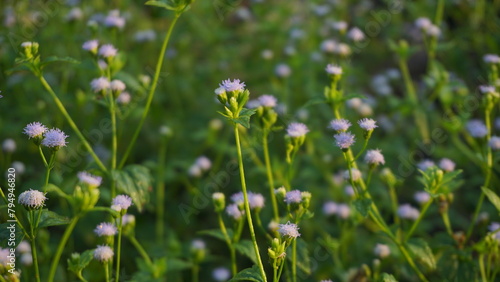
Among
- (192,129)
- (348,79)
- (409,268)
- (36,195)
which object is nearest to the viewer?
(36,195)

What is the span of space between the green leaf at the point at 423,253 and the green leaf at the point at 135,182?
1103 mm

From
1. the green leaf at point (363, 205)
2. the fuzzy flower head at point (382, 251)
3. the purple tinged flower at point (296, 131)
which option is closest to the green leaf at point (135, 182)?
the purple tinged flower at point (296, 131)

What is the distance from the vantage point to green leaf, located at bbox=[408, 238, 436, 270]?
2.22 meters

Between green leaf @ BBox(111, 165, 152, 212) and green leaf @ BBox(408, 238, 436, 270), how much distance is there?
3.62ft

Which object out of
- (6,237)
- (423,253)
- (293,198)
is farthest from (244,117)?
(423,253)

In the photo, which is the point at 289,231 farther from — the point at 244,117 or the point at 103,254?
the point at 103,254

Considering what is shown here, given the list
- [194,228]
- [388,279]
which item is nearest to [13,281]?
[388,279]

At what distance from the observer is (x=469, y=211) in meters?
3.47

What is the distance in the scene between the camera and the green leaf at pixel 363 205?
2014 mm

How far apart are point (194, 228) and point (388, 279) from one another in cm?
162

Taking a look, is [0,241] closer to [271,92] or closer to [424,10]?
[271,92]

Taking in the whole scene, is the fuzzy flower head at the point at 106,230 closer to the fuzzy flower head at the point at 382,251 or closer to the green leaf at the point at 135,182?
the green leaf at the point at 135,182

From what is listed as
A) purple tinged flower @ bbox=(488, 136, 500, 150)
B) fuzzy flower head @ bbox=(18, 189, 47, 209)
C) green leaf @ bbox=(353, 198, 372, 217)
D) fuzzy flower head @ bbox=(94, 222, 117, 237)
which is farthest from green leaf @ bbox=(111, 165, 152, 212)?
purple tinged flower @ bbox=(488, 136, 500, 150)

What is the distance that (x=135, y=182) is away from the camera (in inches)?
90.2
